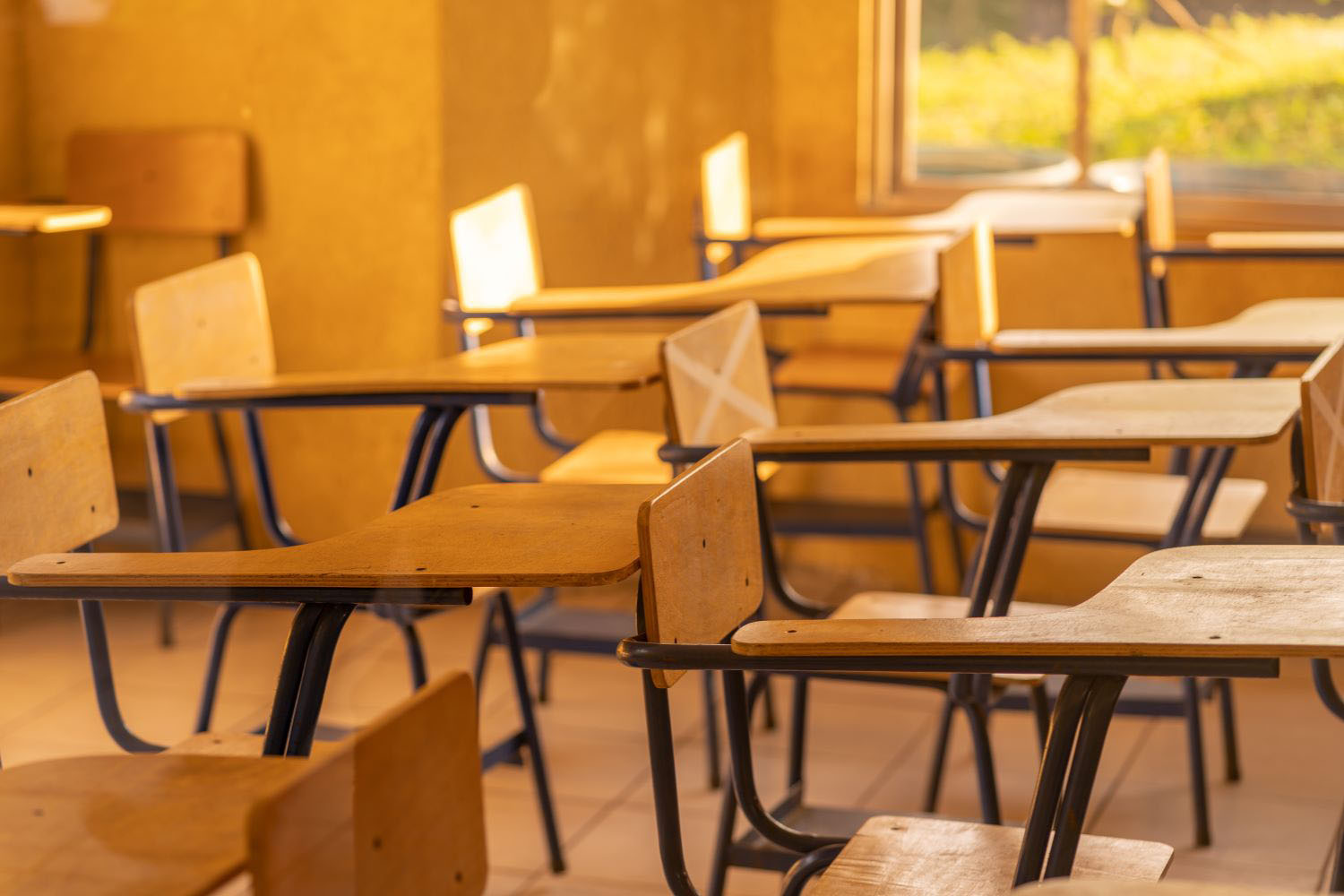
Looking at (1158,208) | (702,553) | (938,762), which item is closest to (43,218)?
(702,553)

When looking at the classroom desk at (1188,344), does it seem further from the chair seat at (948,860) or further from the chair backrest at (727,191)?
the chair backrest at (727,191)

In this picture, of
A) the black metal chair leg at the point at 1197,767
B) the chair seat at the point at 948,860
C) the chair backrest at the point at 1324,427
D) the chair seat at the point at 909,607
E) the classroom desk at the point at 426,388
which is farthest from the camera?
Answer: the black metal chair leg at the point at 1197,767

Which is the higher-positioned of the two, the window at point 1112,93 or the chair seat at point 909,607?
the window at point 1112,93

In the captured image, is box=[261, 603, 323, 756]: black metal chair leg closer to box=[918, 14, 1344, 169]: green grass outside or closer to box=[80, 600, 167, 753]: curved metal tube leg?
box=[80, 600, 167, 753]: curved metal tube leg

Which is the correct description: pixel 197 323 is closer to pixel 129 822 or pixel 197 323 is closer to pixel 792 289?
pixel 792 289

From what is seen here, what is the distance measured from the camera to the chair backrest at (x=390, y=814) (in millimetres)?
911

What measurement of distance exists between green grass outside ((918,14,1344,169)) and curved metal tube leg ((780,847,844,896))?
2913mm

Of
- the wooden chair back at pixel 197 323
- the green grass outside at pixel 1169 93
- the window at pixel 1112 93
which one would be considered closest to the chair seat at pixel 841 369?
the window at pixel 1112 93

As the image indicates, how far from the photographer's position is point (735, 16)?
4344 millimetres

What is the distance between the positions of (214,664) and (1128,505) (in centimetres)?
168

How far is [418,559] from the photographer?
1.45 metres

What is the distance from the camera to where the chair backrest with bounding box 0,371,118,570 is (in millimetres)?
1595

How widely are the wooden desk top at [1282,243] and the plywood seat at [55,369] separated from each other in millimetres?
2233

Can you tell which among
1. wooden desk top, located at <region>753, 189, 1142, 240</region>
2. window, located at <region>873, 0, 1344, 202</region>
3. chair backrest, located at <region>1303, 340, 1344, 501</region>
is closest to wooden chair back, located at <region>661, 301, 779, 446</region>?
chair backrest, located at <region>1303, 340, 1344, 501</region>
